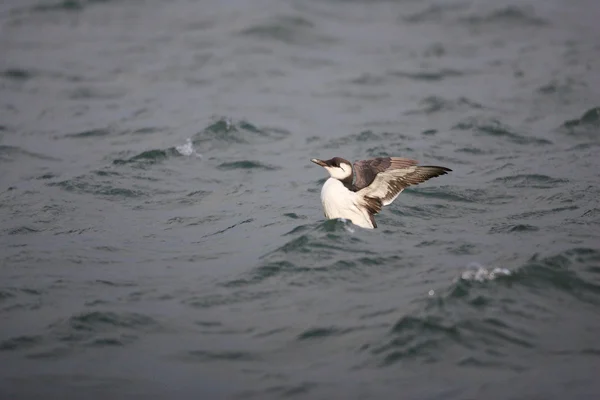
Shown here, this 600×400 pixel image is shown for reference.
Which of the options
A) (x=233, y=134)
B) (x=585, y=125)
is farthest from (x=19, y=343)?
(x=585, y=125)

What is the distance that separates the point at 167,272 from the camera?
9070 millimetres

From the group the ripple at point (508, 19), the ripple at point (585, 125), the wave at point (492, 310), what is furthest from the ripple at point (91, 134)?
the ripple at point (508, 19)

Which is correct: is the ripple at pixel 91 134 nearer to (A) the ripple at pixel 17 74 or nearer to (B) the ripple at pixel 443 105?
(A) the ripple at pixel 17 74

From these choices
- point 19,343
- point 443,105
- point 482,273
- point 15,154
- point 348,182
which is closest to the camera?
point 19,343

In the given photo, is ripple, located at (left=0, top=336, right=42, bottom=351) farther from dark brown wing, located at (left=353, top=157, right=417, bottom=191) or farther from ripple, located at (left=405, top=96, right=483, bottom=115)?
ripple, located at (left=405, top=96, right=483, bottom=115)

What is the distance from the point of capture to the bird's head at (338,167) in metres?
9.27

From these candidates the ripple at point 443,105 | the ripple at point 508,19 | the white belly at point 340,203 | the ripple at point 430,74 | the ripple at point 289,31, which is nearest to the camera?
the white belly at point 340,203

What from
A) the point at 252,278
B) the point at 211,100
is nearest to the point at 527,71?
the point at 211,100

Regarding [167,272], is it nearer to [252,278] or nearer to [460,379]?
[252,278]

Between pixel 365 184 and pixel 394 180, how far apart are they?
0.31 metres

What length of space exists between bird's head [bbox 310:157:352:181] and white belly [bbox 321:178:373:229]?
7 centimetres

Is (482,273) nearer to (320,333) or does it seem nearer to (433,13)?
(320,333)

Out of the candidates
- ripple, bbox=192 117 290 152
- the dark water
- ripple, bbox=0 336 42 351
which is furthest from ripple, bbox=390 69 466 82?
ripple, bbox=0 336 42 351

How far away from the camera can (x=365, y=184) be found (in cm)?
934
